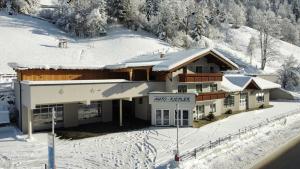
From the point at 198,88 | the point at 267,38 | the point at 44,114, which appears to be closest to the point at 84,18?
the point at 198,88

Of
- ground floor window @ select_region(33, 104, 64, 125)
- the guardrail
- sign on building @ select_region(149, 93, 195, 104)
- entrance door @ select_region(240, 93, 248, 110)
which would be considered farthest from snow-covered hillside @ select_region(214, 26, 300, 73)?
ground floor window @ select_region(33, 104, 64, 125)

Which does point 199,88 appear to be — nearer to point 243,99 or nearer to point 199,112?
point 199,112

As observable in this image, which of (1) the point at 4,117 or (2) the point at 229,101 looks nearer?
(1) the point at 4,117

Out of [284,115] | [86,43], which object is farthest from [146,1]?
[284,115]

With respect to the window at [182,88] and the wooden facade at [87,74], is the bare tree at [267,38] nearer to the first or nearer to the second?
the window at [182,88]

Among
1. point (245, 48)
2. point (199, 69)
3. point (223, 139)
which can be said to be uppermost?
point (245, 48)

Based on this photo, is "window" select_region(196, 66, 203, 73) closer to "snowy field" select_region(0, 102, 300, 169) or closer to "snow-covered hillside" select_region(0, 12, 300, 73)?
"snowy field" select_region(0, 102, 300, 169)

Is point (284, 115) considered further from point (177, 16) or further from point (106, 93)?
point (177, 16)

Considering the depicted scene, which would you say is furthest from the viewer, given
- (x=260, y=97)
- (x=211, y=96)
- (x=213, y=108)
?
(x=260, y=97)
